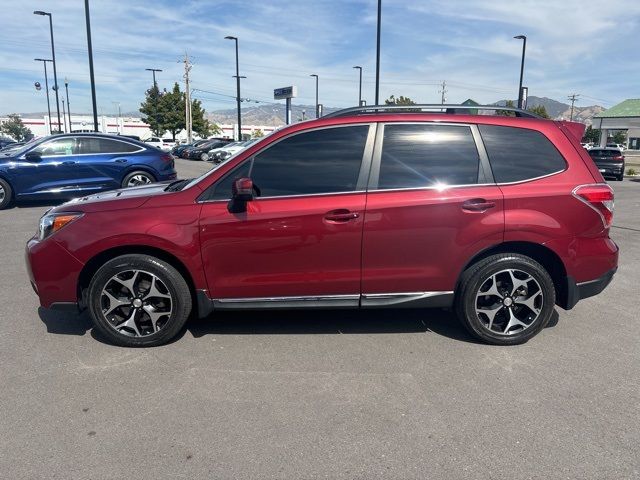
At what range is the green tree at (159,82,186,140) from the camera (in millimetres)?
57781

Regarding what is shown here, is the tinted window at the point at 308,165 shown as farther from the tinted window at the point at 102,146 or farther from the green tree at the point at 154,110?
the green tree at the point at 154,110

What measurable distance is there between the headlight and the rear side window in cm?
330

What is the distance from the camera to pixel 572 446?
2684 millimetres

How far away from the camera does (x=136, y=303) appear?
3.86 m

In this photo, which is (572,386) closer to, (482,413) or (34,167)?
(482,413)

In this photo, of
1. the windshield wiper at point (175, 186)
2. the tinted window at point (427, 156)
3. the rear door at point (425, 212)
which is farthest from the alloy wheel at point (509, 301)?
→ the windshield wiper at point (175, 186)

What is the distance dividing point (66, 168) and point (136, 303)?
26.8 ft

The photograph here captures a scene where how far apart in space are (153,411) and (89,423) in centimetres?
36

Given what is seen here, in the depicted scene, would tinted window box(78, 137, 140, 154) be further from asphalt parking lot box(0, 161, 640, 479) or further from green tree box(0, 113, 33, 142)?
green tree box(0, 113, 33, 142)

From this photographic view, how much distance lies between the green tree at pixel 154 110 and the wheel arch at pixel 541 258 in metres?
59.9

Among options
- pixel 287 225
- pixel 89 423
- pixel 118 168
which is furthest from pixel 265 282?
pixel 118 168

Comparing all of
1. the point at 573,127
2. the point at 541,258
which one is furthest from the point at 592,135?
the point at 541,258

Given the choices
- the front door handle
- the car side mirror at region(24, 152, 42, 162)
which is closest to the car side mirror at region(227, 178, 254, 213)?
the front door handle

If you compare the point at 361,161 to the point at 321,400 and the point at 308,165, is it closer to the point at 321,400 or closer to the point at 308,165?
the point at 308,165
